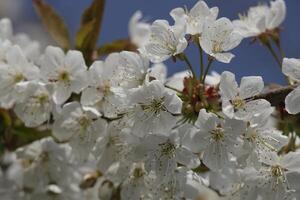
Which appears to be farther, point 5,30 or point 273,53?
point 5,30

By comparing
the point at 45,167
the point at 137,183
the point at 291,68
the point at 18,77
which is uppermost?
the point at 291,68

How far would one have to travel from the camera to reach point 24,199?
2.27m

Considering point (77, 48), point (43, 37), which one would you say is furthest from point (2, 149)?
point (43, 37)

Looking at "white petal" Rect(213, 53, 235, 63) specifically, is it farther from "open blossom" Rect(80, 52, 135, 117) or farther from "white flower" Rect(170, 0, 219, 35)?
"open blossom" Rect(80, 52, 135, 117)

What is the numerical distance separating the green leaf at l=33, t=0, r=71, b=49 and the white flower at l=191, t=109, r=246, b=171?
82 cm

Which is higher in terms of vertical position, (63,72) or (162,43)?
(162,43)

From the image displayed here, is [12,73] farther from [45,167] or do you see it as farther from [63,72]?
[45,167]

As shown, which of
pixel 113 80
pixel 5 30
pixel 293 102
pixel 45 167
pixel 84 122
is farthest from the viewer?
pixel 5 30

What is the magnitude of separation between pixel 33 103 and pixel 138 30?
73 cm

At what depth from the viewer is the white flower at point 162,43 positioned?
1651mm

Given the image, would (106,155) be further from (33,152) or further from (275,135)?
(275,135)

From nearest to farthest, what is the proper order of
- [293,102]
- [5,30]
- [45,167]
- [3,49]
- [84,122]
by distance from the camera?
1. [293,102]
2. [84,122]
3. [3,49]
4. [45,167]
5. [5,30]

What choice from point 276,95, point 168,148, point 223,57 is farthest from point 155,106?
point 276,95

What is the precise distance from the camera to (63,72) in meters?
1.92
